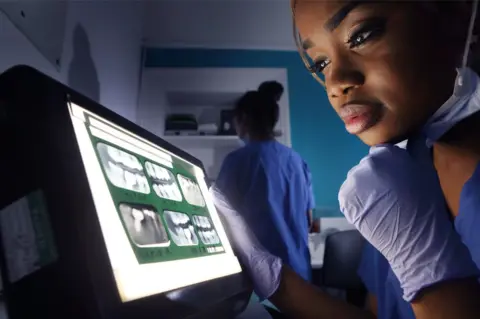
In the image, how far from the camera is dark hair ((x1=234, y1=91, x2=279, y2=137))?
1735 mm

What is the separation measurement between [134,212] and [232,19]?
2.53 metres

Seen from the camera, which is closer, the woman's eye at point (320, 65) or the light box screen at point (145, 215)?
the light box screen at point (145, 215)

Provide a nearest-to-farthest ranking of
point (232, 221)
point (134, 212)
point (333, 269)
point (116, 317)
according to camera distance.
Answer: point (116, 317)
point (134, 212)
point (232, 221)
point (333, 269)

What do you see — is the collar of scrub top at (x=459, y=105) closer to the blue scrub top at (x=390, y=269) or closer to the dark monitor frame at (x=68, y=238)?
the blue scrub top at (x=390, y=269)

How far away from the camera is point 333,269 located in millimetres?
2008

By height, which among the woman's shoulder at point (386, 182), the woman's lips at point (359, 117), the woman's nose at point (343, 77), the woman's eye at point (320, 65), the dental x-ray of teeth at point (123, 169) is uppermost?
the woman's eye at point (320, 65)

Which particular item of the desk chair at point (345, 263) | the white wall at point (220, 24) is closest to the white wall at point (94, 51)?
the white wall at point (220, 24)

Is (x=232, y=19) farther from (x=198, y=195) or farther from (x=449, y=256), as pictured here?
(x=449, y=256)

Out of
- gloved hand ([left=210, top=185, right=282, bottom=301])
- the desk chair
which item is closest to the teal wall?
the desk chair

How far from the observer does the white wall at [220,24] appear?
8.13 feet

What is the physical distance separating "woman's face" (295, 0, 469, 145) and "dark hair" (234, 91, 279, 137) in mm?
1201

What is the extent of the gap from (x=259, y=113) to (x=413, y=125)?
4.10ft

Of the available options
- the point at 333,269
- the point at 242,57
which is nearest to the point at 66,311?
the point at 333,269

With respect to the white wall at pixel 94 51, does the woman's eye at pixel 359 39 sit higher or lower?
lower
